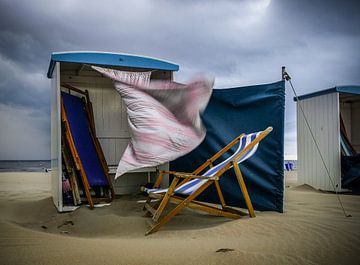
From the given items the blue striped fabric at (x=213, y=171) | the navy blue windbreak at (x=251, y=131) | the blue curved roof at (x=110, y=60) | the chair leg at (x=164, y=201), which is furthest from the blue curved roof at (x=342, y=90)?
the chair leg at (x=164, y=201)

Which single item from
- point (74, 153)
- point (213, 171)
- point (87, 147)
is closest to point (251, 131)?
point (213, 171)

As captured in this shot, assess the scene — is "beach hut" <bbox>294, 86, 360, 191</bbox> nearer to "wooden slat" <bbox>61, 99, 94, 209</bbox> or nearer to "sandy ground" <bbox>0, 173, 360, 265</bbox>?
"sandy ground" <bbox>0, 173, 360, 265</bbox>

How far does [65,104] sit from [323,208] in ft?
13.7

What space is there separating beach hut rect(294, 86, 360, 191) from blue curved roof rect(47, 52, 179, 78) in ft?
12.2

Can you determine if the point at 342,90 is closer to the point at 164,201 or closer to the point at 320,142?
the point at 320,142

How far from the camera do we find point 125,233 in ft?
12.6

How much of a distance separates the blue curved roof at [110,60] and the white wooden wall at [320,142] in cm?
375

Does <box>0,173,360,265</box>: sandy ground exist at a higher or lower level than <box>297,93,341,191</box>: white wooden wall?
lower

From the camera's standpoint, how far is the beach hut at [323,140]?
24.4 ft

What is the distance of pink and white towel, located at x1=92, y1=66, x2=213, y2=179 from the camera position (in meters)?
4.75

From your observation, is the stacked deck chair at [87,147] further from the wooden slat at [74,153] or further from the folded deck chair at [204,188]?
the folded deck chair at [204,188]

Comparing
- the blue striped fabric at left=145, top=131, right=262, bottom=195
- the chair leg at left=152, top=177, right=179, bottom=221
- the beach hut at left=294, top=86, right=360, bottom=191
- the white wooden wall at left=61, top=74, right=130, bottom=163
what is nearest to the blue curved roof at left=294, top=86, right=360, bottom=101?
the beach hut at left=294, top=86, right=360, bottom=191

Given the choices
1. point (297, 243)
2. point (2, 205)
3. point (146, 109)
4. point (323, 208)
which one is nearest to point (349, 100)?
point (323, 208)

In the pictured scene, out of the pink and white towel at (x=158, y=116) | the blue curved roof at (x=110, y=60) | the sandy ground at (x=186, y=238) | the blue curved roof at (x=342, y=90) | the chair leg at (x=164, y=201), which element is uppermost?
the blue curved roof at (x=110, y=60)
